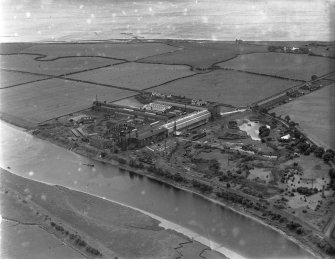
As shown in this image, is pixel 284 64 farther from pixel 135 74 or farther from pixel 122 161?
pixel 122 161

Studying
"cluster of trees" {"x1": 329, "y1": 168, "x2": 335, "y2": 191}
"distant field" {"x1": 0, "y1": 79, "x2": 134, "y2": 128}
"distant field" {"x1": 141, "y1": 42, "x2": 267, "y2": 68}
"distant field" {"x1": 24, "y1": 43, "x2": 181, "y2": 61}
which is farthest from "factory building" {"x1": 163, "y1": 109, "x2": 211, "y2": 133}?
"distant field" {"x1": 24, "y1": 43, "x2": 181, "y2": 61}

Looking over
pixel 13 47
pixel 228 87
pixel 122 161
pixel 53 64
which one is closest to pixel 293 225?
pixel 122 161

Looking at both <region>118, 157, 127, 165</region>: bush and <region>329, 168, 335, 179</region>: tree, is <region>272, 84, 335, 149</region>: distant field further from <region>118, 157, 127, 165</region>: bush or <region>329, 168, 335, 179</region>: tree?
<region>118, 157, 127, 165</region>: bush

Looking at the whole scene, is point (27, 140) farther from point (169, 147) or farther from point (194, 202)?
point (194, 202)

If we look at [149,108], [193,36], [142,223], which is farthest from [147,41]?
[142,223]

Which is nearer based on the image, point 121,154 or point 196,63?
point 121,154

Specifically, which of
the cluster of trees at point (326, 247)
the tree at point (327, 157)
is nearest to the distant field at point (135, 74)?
the tree at point (327, 157)
